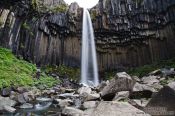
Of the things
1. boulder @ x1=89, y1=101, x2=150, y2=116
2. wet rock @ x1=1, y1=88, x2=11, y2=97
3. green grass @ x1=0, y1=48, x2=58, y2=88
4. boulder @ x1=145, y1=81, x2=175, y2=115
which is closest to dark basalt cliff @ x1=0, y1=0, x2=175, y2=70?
green grass @ x1=0, y1=48, x2=58, y2=88

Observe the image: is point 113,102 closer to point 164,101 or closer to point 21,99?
point 164,101

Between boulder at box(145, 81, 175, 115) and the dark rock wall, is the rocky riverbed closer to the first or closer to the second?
boulder at box(145, 81, 175, 115)

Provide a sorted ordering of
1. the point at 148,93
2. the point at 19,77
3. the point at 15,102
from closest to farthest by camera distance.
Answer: the point at 148,93 < the point at 15,102 < the point at 19,77

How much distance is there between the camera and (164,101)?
6762 mm

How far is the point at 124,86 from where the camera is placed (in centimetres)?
1104

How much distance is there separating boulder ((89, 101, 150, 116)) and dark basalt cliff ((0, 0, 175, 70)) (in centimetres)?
2328

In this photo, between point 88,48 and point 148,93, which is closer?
point 148,93

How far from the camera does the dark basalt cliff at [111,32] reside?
3138cm

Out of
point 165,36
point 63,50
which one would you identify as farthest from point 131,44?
point 63,50

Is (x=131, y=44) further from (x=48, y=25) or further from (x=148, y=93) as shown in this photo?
(x=148, y=93)

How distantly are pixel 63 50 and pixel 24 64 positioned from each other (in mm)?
9933

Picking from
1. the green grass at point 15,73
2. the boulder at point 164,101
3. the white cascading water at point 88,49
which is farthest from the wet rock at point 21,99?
the white cascading water at point 88,49

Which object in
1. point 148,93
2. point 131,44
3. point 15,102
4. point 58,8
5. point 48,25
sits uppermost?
point 58,8

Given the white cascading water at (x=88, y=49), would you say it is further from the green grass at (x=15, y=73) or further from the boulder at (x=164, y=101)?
the boulder at (x=164, y=101)
